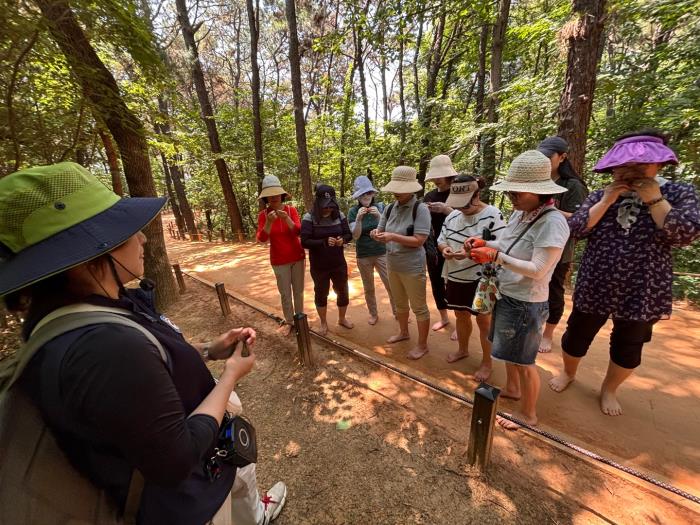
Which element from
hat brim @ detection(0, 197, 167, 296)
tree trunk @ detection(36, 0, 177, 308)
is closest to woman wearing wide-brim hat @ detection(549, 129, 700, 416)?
hat brim @ detection(0, 197, 167, 296)

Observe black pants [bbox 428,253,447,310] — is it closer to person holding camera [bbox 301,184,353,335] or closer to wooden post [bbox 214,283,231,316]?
person holding camera [bbox 301,184,353,335]

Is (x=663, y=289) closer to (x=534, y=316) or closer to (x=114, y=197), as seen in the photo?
(x=534, y=316)

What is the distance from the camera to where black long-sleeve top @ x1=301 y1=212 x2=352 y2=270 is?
367 cm

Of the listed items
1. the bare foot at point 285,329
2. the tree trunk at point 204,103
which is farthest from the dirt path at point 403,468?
the tree trunk at point 204,103

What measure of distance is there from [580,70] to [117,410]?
5.78 meters

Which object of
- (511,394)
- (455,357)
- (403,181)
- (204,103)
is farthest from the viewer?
(204,103)

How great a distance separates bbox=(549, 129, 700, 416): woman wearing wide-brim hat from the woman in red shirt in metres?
2.85

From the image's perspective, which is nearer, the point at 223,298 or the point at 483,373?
the point at 483,373

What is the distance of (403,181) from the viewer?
10.6 ft

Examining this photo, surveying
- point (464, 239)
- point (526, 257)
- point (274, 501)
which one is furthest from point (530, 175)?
point (274, 501)

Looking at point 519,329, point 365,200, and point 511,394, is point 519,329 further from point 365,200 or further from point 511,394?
point 365,200

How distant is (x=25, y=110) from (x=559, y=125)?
6974mm

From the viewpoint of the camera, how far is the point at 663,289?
2162mm

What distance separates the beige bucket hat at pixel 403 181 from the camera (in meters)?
3.16
